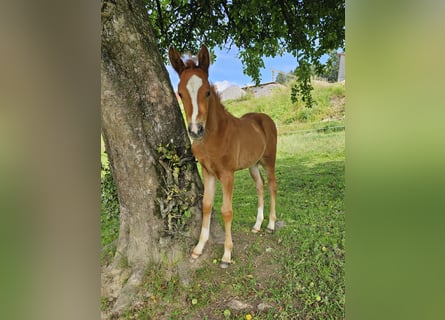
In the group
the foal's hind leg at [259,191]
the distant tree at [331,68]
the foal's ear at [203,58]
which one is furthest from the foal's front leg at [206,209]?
the distant tree at [331,68]

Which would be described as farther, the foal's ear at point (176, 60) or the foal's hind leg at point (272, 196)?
the foal's hind leg at point (272, 196)

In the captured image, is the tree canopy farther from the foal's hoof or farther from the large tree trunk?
the foal's hoof

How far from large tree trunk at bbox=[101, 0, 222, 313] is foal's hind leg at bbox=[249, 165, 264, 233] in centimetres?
18

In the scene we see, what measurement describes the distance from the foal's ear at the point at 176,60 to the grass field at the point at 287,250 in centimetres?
27

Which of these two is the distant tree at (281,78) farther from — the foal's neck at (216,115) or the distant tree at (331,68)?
the foal's neck at (216,115)

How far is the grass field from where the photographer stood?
1.30m

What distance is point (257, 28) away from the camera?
1440 millimetres

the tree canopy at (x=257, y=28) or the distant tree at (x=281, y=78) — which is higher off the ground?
the tree canopy at (x=257, y=28)

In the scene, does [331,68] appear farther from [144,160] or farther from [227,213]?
[144,160]

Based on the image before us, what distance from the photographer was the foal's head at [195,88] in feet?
3.95

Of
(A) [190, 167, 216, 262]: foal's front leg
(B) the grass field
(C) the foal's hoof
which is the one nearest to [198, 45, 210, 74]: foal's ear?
(B) the grass field

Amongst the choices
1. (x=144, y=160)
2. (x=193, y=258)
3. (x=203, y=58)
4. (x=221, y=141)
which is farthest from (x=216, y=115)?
(x=193, y=258)
